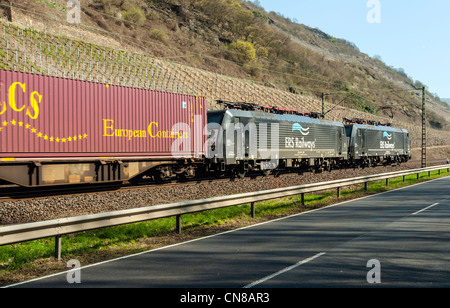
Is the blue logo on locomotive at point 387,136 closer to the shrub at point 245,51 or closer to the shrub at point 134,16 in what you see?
the shrub at point 134,16

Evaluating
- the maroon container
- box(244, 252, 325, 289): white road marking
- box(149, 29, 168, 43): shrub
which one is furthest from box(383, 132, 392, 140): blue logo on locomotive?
box(149, 29, 168, 43): shrub

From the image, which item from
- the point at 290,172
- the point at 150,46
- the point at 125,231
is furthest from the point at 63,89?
the point at 150,46

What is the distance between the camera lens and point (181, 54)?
2847 inches

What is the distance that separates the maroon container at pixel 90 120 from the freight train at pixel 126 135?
1.2 inches

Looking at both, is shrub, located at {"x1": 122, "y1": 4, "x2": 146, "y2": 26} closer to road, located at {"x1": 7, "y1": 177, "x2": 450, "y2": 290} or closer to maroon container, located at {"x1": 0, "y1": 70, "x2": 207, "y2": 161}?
maroon container, located at {"x1": 0, "y1": 70, "x2": 207, "y2": 161}

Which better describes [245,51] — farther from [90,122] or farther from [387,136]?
[90,122]

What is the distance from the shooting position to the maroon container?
13.0 meters

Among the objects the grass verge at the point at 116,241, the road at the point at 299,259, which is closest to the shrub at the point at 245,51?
the grass verge at the point at 116,241

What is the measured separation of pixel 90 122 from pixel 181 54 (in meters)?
59.2

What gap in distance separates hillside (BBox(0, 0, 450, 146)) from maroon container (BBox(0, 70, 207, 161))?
1569cm

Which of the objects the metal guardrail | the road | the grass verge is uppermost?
the metal guardrail
